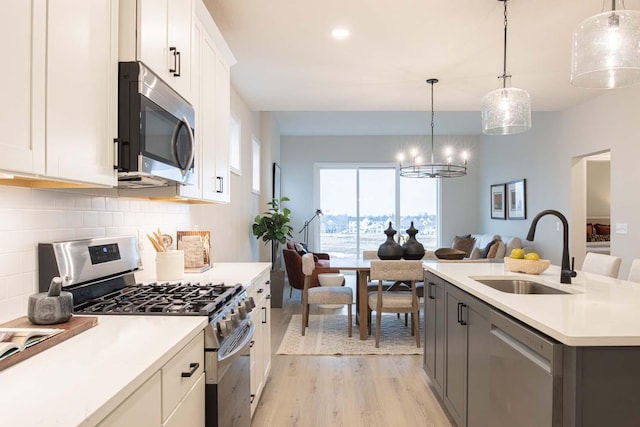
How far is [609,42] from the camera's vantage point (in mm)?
1929

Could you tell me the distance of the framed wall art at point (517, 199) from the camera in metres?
6.89

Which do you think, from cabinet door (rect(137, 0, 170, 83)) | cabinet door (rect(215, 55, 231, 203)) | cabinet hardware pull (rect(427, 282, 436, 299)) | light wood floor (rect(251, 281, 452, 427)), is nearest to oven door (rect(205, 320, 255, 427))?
light wood floor (rect(251, 281, 452, 427))

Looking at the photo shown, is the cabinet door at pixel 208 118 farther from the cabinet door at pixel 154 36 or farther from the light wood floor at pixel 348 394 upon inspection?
the light wood floor at pixel 348 394

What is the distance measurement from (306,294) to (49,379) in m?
3.55

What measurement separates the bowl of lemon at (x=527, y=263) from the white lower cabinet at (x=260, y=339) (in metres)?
1.61

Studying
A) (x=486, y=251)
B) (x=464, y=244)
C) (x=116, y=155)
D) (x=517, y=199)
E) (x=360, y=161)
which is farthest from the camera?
(x=360, y=161)

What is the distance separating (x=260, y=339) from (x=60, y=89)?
2.00 m

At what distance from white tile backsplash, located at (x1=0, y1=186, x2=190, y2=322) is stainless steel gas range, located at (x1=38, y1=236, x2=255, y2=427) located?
0.16 feet

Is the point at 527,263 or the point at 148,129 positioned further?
the point at 527,263

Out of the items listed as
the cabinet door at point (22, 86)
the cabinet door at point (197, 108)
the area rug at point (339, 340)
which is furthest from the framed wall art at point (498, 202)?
the cabinet door at point (22, 86)

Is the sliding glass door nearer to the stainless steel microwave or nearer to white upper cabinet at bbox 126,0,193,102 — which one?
white upper cabinet at bbox 126,0,193,102

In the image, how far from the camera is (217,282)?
232 cm

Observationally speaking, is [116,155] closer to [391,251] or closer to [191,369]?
[191,369]

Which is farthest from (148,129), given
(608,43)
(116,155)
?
(608,43)
